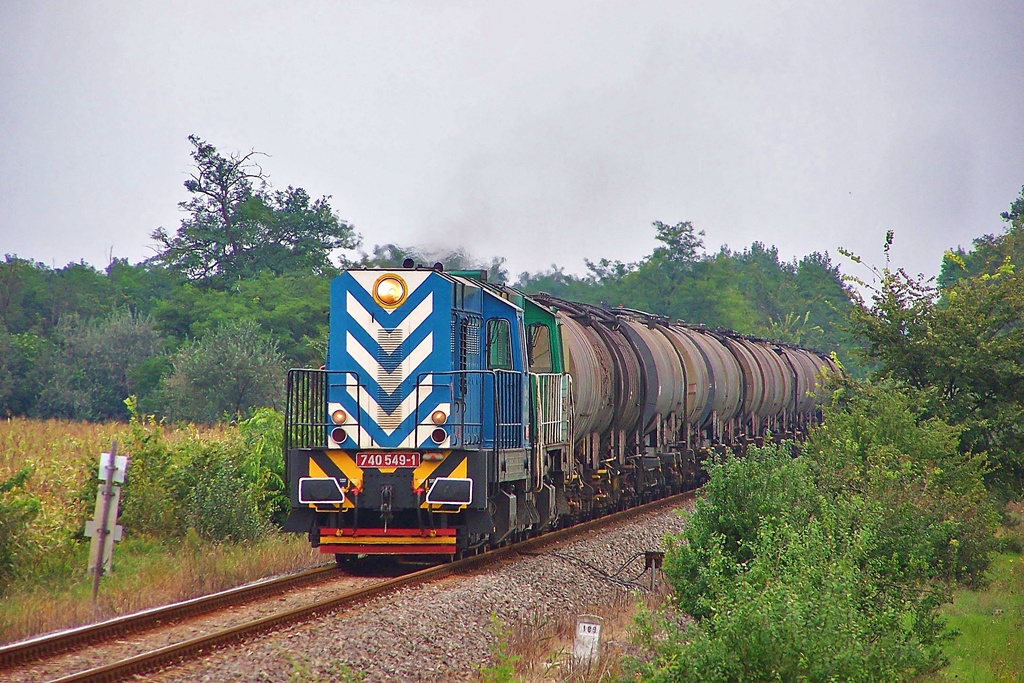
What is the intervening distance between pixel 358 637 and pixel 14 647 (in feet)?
8.11

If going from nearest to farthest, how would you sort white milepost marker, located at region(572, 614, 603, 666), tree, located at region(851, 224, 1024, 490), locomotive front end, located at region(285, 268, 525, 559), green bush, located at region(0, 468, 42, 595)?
white milepost marker, located at region(572, 614, 603, 666) < green bush, located at region(0, 468, 42, 595) < locomotive front end, located at region(285, 268, 525, 559) < tree, located at region(851, 224, 1024, 490)

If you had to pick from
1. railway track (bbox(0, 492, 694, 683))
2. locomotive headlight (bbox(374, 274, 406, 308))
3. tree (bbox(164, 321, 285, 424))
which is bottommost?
railway track (bbox(0, 492, 694, 683))

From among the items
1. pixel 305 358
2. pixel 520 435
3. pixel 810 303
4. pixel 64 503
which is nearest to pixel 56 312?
pixel 305 358

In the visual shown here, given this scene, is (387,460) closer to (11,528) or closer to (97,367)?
Answer: (11,528)

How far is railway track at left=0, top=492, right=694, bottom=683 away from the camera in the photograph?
24.7 ft

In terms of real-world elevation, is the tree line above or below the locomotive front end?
above

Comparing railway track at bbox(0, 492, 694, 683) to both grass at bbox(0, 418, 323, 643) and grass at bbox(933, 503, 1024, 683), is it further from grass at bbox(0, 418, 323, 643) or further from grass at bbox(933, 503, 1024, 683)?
grass at bbox(933, 503, 1024, 683)

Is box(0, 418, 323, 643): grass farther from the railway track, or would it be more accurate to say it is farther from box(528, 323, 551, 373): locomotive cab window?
box(528, 323, 551, 373): locomotive cab window

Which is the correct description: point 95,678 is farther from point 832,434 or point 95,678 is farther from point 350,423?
point 832,434

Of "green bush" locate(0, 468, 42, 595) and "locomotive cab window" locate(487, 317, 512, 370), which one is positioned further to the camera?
"locomotive cab window" locate(487, 317, 512, 370)

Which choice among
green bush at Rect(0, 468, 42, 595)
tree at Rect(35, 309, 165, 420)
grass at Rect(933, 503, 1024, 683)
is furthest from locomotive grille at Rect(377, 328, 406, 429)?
tree at Rect(35, 309, 165, 420)

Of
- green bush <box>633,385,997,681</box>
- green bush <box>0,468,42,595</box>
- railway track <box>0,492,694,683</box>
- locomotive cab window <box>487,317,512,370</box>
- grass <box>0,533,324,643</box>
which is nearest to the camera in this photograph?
green bush <box>633,385,997,681</box>

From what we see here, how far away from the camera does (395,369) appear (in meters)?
12.3

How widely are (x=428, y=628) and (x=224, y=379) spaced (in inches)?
1133
